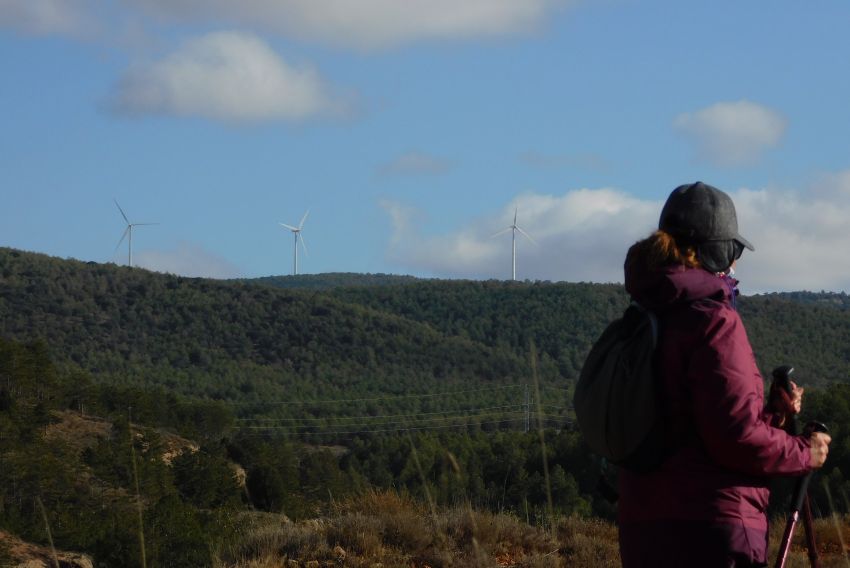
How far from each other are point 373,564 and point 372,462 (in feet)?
125

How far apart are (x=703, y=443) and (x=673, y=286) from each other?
43 cm

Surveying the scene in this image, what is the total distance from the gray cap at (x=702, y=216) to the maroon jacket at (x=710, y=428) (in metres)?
0.20

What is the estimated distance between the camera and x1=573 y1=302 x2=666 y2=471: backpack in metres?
3.21

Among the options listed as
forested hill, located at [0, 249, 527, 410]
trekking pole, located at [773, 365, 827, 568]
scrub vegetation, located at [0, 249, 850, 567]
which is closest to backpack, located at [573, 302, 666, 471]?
trekking pole, located at [773, 365, 827, 568]

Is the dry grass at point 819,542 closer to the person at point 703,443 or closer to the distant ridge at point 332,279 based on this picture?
the person at point 703,443

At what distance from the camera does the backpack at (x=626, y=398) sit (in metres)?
3.21

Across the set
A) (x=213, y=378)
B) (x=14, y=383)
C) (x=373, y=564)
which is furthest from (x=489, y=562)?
(x=213, y=378)

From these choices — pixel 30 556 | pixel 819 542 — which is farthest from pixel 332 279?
pixel 819 542

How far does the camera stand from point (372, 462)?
44.8 m

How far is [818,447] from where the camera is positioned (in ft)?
10.9

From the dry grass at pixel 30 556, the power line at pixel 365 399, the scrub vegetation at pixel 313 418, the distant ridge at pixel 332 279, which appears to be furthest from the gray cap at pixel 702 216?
the distant ridge at pixel 332 279

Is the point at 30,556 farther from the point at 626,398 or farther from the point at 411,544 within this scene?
the point at 626,398

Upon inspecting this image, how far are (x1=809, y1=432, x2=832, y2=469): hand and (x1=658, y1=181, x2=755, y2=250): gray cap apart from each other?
592 mm

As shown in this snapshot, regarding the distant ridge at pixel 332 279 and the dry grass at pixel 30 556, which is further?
the distant ridge at pixel 332 279
